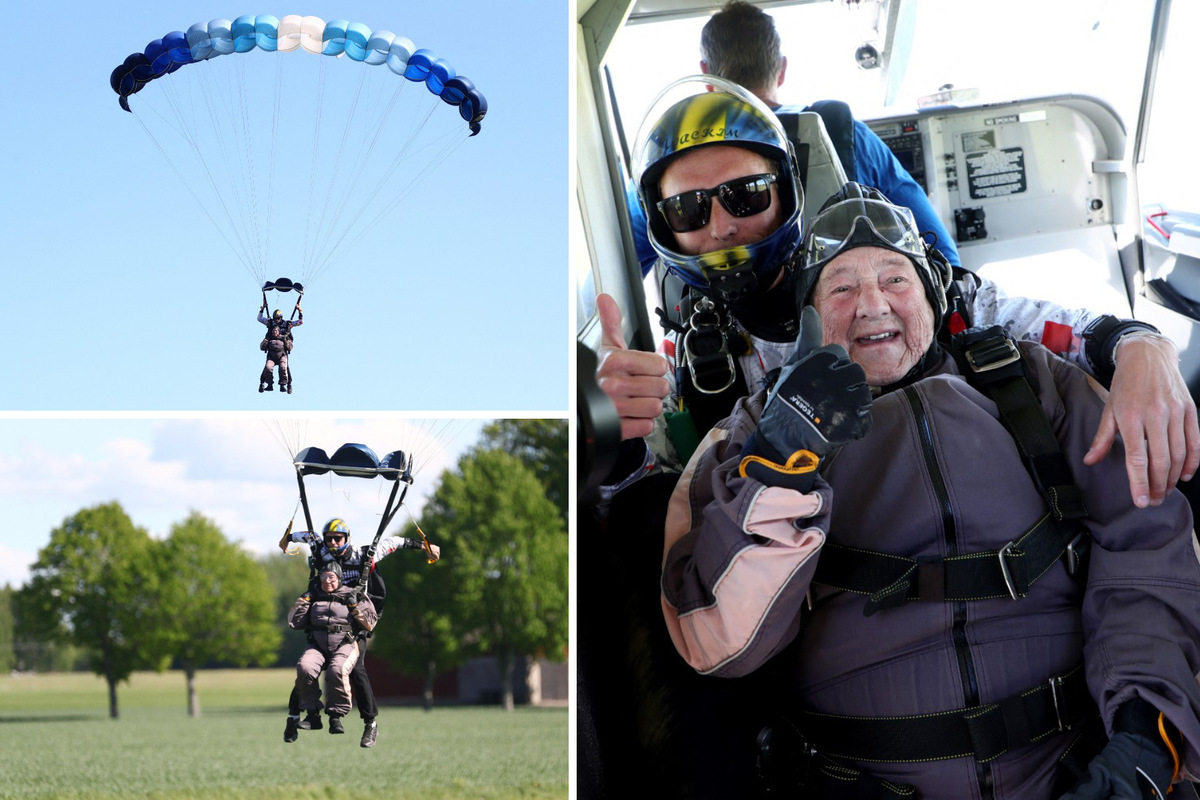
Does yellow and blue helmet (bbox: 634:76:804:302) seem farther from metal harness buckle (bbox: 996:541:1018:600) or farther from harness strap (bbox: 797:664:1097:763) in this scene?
harness strap (bbox: 797:664:1097:763)

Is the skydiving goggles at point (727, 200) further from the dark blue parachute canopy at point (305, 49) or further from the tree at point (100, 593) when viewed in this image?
the dark blue parachute canopy at point (305, 49)

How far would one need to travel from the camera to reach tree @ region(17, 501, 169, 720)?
22.3ft

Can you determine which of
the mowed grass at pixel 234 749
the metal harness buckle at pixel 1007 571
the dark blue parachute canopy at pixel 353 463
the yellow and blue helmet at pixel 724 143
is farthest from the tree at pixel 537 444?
the mowed grass at pixel 234 749

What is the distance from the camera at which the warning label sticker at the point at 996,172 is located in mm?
4391

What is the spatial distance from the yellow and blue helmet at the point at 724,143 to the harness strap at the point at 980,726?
86 centimetres

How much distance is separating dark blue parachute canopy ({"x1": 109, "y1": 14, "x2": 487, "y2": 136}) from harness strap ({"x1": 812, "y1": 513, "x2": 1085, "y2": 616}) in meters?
6.78

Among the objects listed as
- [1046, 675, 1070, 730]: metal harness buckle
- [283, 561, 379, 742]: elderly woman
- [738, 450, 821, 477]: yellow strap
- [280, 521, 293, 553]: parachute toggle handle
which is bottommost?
[1046, 675, 1070, 730]: metal harness buckle

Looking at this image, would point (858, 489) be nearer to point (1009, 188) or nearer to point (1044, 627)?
point (1044, 627)

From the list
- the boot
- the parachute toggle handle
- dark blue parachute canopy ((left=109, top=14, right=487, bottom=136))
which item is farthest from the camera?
dark blue parachute canopy ((left=109, top=14, right=487, bottom=136))

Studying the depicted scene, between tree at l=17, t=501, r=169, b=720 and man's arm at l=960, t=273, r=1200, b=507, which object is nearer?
man's arm at l=960, t=273, r=1200, b=507

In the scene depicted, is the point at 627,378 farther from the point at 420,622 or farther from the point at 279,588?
the point at 420,622

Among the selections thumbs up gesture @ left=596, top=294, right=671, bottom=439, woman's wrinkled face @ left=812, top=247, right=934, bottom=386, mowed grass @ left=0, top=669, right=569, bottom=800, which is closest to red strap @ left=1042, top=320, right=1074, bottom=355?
woman's wrinkled face @ left=812, top=247, right=934, bottom=386

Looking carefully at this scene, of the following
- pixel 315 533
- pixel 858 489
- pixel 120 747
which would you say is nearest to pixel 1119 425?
pixel 858 489

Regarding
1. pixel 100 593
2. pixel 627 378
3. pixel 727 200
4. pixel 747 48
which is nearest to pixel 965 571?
pixel 627 378
